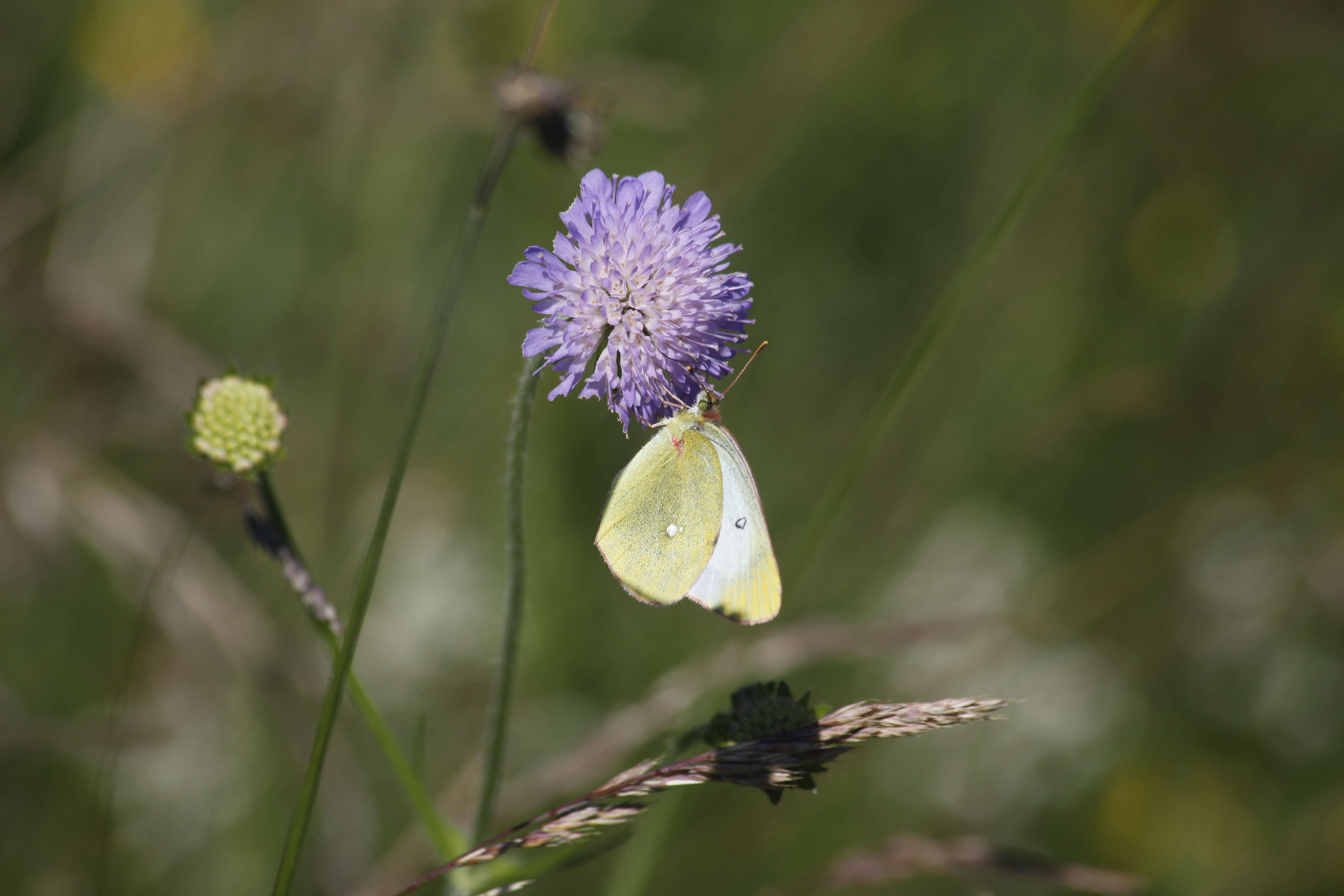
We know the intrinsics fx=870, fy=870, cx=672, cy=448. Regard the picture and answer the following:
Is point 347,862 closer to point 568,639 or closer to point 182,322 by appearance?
point 568,639

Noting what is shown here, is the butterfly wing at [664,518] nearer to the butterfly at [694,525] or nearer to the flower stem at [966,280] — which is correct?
the butterfly at [694,525]

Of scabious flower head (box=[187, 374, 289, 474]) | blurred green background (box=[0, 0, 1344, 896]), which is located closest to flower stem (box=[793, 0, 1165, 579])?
blurred green background (box=[0, 0, 1344, 896])

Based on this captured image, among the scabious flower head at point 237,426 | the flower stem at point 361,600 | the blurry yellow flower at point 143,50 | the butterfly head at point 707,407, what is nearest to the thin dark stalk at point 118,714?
the scabious flower head at point 237,426

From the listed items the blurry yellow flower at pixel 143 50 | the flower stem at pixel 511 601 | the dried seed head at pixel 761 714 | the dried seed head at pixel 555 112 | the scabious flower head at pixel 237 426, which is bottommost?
the dried seed head at pixel 761 714

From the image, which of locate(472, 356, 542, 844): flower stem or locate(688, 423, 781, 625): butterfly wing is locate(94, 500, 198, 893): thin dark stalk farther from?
locate(688, 423, 781, 625): butterfly wing

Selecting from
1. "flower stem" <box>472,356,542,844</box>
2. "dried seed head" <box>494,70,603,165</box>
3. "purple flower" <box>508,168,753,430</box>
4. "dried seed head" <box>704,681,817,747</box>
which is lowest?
"dried seed head" <box>704,681,817,747</box>

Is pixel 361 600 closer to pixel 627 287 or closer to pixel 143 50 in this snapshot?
pixel 627 287
